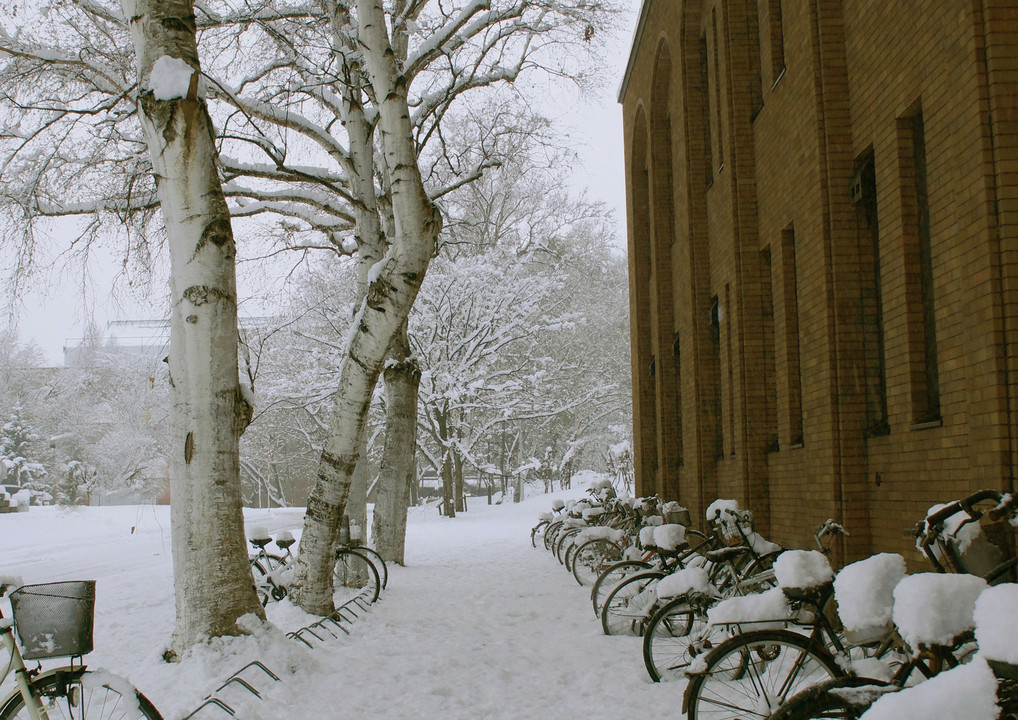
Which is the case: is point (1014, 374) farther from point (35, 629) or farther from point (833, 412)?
point (35, 629)

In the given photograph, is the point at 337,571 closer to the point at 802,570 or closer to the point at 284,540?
the point at 284,540

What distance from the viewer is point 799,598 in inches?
153

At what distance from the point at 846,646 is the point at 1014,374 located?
1925 millimetres

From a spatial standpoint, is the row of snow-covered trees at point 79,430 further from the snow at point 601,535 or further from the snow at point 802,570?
the snow at point 802,570

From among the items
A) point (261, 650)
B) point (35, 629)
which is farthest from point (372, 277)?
point (35, 629)

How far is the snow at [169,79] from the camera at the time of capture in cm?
628

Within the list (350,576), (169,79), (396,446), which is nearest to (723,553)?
(169,79)

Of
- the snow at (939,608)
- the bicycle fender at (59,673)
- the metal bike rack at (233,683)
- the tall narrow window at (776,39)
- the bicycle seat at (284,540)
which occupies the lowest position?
the metal bike rack at (233,683)

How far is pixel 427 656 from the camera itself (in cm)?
707

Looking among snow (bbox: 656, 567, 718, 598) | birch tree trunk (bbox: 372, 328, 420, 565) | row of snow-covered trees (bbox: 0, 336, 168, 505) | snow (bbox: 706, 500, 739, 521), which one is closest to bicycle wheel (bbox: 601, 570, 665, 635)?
snow (bbox: 706, 500, 739, 521)

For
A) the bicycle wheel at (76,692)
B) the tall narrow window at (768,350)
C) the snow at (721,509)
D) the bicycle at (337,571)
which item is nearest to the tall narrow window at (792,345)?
the tall narrow window at (768,350)

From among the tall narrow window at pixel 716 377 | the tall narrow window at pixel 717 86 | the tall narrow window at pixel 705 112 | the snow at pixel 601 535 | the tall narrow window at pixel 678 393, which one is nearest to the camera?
the snow at pixel 601 535

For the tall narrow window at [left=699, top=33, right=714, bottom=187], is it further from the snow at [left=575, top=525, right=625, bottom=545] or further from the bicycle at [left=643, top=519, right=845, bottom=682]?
the bicycle at [left=643, top=519, right=845, bottom=682]

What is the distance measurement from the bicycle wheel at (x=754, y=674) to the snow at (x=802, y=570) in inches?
9.0
